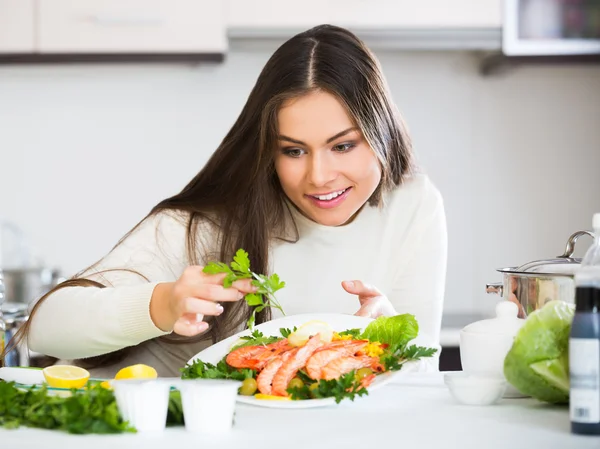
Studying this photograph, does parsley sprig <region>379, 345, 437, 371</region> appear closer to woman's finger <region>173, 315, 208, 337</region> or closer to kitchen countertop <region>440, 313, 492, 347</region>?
woman's finger <region>173, 315, 208, 337</region>

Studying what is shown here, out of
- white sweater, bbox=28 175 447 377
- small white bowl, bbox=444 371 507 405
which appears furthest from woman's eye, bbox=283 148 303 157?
small white bowl, bbox=444 371 507 405

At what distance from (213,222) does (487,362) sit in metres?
0.86

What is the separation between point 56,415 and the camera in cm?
113

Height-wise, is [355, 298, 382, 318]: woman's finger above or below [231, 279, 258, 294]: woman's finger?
Answer: below

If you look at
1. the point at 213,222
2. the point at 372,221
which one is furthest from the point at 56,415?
the point at 372,221

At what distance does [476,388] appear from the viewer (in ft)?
4.22

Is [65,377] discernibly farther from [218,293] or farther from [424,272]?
[424,272]

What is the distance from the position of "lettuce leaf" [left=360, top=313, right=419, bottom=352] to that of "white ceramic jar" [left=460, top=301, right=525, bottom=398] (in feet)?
0.42

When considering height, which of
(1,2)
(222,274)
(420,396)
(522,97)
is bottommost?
(420,396)

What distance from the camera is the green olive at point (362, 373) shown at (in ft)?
4.33

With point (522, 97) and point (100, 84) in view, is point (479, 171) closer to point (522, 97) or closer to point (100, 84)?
point (522, 97)

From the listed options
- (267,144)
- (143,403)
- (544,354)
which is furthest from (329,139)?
(143,403)

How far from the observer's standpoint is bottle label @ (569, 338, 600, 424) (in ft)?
Result: 3.58

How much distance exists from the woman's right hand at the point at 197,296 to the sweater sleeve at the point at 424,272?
75 cm
